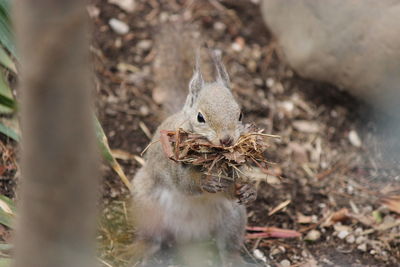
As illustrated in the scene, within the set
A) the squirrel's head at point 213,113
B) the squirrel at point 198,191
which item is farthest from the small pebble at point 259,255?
the squirrel's head at point 213,113

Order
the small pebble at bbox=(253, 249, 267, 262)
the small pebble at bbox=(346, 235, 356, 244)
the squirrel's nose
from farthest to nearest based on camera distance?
the small pebble at bbox=(346, 235, 356, 244)
the small pebble at bbox=(253, 249, 267, 262)
the squirrel's nose

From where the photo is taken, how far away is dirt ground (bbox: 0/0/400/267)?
3.12 m

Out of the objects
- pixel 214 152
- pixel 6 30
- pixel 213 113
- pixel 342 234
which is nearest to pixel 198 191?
pixel 214 152

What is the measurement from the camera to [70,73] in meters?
0.97

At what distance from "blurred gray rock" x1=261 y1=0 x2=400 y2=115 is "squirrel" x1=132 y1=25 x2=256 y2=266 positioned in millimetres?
1119

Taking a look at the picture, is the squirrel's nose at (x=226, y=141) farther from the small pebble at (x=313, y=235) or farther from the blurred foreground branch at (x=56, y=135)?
the blurred foreground branch at (x=56, y=135)

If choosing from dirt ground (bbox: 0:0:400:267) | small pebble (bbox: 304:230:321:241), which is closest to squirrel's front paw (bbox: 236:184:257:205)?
dirt ground (bbox: 0:0:400:267)

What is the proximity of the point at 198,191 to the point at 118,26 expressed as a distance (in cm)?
183

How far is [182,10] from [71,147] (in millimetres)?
3429

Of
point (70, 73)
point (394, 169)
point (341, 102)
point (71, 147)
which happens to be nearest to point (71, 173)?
point (71, 147)

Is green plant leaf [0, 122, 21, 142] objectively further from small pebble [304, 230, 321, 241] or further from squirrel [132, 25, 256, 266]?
small pebble [304, 230, 321, 241]

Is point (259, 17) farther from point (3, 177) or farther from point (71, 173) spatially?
point (71, 173)

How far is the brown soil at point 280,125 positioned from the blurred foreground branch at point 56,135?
2.08 m

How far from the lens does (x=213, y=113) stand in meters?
2.45
